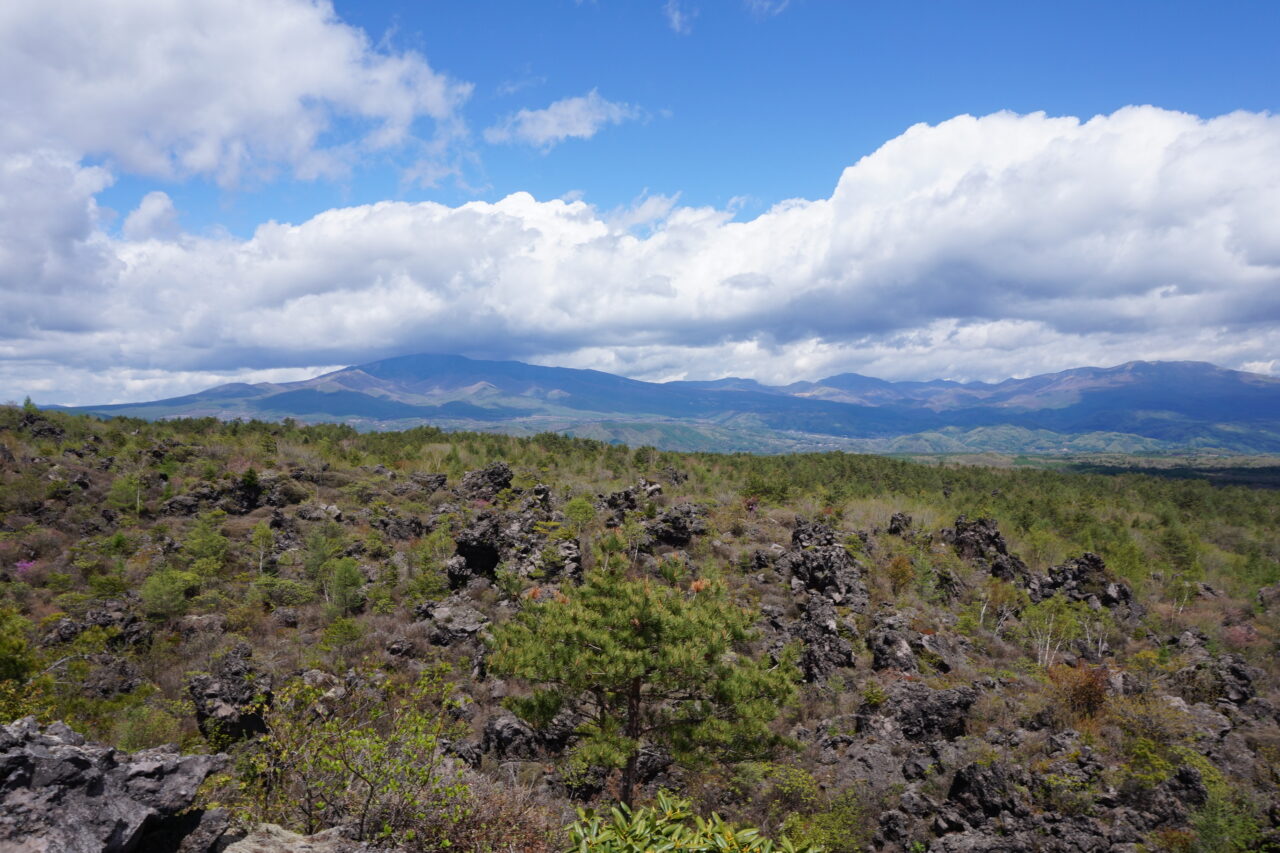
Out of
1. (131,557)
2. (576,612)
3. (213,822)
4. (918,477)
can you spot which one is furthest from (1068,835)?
(918,477)

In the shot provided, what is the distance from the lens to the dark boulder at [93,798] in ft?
17.2

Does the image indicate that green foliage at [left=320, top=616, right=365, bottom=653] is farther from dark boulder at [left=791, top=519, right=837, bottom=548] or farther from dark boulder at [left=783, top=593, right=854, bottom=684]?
dark boulder at [left=791, top=519, right=837, bottom=548]

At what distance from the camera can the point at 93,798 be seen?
5.69 metres

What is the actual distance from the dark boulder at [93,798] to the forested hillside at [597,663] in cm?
4

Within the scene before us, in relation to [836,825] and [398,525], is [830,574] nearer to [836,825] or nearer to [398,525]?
[836,825]

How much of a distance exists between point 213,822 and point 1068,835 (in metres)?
16.4

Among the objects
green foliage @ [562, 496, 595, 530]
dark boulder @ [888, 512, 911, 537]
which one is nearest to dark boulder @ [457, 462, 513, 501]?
green foliage @ [562, 496, 595, 530]

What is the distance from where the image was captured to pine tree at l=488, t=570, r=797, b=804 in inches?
491

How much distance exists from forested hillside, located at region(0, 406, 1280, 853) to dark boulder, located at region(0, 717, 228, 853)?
4 centimetres

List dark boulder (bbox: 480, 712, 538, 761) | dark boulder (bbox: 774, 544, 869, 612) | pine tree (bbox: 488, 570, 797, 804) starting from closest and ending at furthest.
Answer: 1. pine tree (bbox: 488, 570, 797, 804)
2. dark boulder (bbox: 480, 712, 538, 761)
3. dark boulder (bbox: 774, 544, 869, 612)

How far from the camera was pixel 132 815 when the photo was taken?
5.81 metres

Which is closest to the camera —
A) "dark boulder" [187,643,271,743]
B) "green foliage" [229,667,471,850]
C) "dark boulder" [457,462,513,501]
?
"green foliage" [229,667,471,850]

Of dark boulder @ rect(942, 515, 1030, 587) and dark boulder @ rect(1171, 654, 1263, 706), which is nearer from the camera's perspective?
dark boulder @ rect(1171, 654, 1263, 706)

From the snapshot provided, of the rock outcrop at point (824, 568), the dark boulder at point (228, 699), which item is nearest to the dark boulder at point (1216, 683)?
the rock outcrop at point (824, 568)
